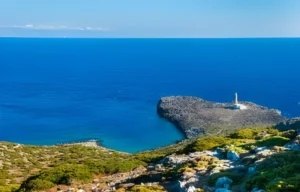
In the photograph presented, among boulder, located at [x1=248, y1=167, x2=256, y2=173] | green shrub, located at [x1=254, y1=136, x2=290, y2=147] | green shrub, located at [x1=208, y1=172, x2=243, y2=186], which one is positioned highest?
green shrub, located at [x1=254, y1=136, x2=290, y2=147]

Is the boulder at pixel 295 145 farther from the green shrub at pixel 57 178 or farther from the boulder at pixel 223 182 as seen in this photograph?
the green shrub at pixel 57 178

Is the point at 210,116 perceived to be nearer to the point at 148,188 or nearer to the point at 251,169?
the point at 251,169

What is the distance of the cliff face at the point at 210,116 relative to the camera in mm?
90625

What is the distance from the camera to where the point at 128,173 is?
24.8m

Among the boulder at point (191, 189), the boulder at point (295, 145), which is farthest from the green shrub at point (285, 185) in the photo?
the boulder at point (295, 145)

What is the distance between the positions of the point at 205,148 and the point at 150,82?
5708 inches

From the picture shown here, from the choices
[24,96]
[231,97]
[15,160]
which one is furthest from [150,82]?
[15,160]

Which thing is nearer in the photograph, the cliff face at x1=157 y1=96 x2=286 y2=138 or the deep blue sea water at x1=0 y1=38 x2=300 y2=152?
the deep blue sea water at x1=0 y1=38 x2=300 y2=152

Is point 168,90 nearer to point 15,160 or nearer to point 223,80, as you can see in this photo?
point 223,80

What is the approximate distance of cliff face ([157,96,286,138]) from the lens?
9062 cm

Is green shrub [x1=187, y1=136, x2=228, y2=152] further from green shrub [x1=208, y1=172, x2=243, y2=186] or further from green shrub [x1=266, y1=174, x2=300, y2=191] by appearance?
green shrub [x1=266, y1=174, x2=300, y2=191]

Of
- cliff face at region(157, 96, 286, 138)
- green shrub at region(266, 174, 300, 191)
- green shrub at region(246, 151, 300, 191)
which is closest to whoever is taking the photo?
green shrub at region(266, 174, 300, 191)

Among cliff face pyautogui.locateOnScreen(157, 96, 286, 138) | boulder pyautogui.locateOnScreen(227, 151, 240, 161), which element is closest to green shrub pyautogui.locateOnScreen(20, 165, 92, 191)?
boulder pyautogui.locateOnScreen(227, 151, 240, 161)

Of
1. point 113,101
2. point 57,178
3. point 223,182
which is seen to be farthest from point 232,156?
point 113,101
